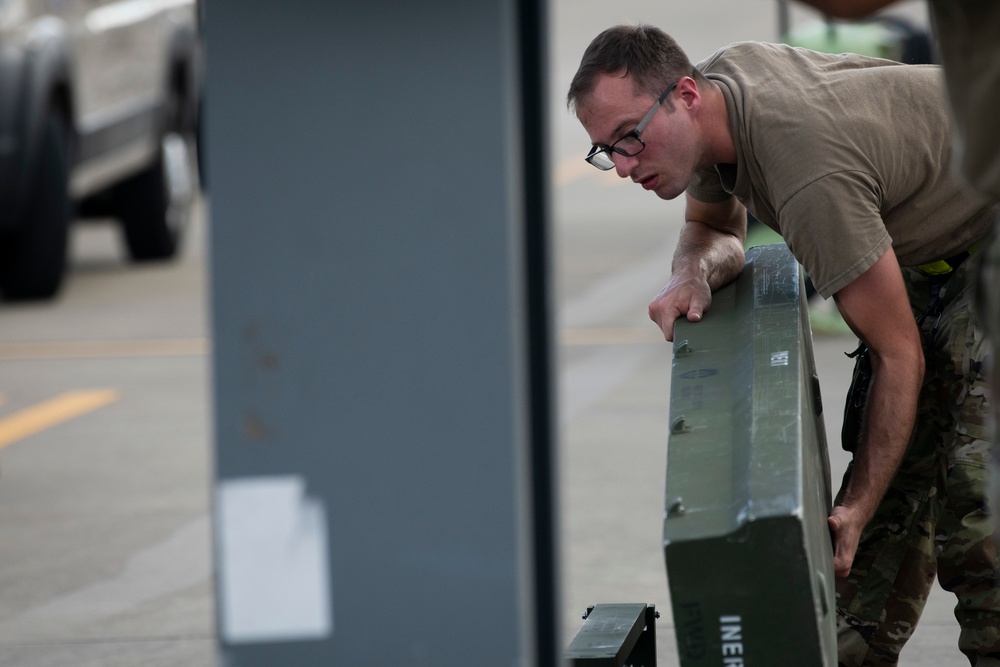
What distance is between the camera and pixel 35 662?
11.6 feet

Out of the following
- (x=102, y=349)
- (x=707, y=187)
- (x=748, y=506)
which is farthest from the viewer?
(x=102, y=349)

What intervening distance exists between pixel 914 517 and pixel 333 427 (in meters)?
1.78

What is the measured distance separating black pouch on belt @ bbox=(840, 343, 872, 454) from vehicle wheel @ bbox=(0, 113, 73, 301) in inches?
228

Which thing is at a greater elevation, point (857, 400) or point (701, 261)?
point (701, 261)

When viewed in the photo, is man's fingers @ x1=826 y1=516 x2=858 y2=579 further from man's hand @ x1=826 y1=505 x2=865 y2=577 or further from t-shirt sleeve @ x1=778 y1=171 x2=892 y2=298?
t-shirt sleeve @ x1=778 y1=171 x2=892 y2=298

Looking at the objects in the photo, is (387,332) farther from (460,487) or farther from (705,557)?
(705,557)

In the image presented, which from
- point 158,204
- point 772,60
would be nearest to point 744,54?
point 772,60

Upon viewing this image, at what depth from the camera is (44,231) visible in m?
7.93

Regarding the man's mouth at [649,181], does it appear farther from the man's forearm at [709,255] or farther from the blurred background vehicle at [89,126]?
the blurred background vehicle at [89,126]

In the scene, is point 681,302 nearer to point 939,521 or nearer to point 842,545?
point 842,545

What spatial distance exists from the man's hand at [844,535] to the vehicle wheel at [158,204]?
7.67 meters

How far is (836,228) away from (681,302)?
1.26 ft

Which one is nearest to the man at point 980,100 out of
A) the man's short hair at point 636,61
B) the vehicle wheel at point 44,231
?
the man's short hair at point 636,61

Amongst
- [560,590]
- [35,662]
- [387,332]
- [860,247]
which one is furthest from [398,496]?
[35,662]
